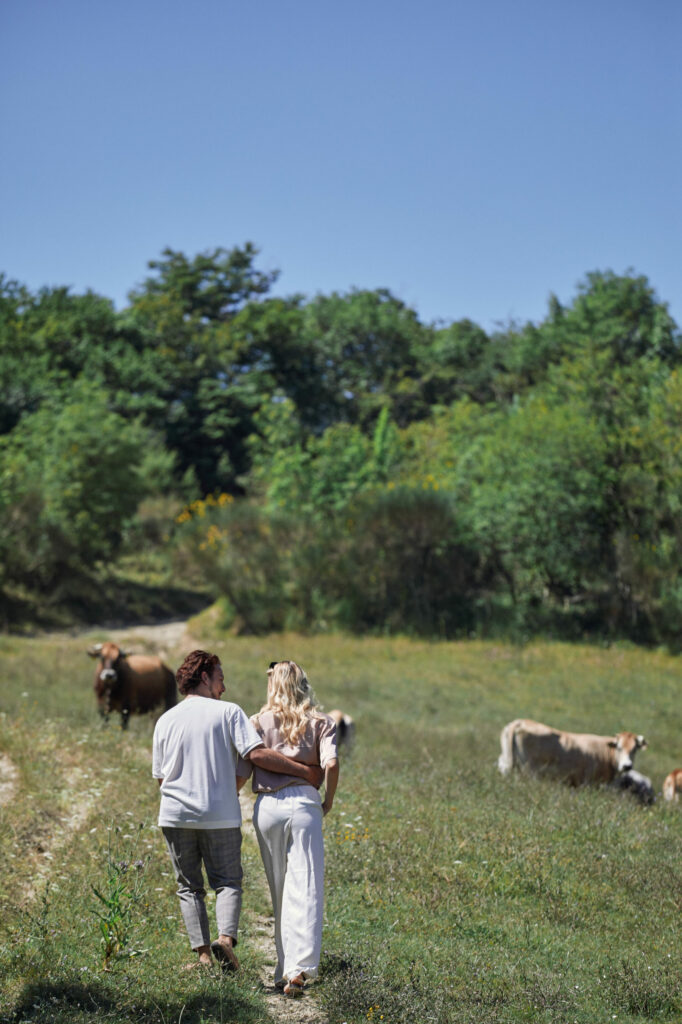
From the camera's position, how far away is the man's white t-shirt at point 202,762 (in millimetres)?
5340

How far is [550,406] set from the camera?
3152 cm

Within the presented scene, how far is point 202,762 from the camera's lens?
5.36 metres

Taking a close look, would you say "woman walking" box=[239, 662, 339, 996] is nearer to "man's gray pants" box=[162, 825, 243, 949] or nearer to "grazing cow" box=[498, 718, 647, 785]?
"man's gray pants" box=[162, 825, 243, 949]

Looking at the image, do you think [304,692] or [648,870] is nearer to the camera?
[304,692]

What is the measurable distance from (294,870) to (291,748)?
0.66m

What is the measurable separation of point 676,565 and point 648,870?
65.2 ft

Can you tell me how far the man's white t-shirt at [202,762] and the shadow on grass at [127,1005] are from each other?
86 cm

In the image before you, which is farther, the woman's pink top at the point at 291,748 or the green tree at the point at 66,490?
the green tree at the point at 66,490

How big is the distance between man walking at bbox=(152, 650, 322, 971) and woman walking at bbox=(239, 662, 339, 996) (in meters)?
0.11

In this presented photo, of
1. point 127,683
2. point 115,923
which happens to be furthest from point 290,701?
point 127,683

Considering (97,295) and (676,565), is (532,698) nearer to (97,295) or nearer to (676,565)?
(676,565)

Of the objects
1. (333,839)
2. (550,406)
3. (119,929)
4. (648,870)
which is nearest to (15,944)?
(119,929)

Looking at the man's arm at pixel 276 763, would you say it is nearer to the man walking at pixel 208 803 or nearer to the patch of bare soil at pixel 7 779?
the man walking at pixel 208 803

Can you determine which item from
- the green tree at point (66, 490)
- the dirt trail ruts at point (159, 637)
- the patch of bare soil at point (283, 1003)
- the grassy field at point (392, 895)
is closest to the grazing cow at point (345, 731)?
the grassy field at point (392, 895)
